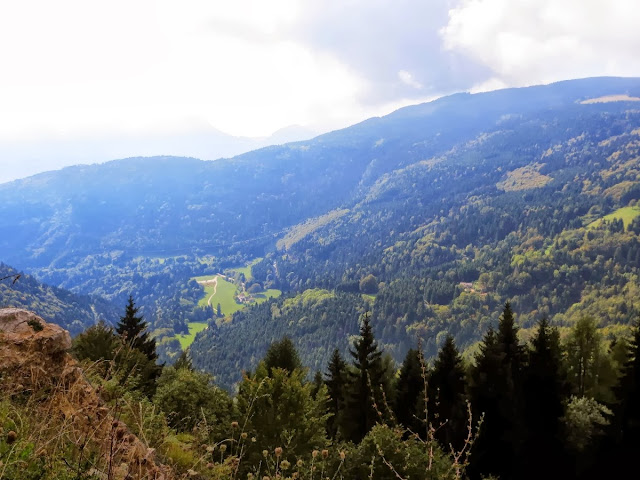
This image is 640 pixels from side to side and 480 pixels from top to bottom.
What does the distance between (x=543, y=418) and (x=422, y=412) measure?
14.8 m

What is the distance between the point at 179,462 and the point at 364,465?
270 inches

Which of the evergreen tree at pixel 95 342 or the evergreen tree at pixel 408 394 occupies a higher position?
the evergreen tree at pixel 95 342

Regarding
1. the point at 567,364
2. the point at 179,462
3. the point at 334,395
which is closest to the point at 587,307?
the point at 567,364

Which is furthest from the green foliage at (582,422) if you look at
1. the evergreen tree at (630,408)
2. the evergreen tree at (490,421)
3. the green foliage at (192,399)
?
the green foliage at (192,399)

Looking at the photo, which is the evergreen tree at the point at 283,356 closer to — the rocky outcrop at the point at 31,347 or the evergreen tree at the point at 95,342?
the evergreen tree at the point at 95,342

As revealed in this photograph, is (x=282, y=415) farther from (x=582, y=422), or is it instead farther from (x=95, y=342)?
(x=582, y=422)

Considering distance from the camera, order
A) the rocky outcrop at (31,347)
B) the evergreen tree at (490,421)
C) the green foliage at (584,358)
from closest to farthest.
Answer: the rocky outcrop at (31,347), the evergreen tree at (490,421), the green foliage at (584,358)

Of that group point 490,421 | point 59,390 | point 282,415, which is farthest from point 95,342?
point 490,421

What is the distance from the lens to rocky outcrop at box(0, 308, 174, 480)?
5234 millimetres

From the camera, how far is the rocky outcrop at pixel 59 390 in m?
5.23

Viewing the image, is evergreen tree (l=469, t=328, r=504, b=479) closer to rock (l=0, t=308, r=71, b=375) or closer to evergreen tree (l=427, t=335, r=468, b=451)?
evergreen tree (l=427, t=335, r=468, b=451)

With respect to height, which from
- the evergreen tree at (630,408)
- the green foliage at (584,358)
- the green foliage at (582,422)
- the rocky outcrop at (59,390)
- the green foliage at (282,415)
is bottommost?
the green foliage at (584,358)

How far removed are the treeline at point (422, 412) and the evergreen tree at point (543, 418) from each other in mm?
63

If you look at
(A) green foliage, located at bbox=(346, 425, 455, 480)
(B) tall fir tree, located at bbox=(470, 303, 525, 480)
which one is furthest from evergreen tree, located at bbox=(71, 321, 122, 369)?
(B) tall fir tree, located at bbox=(470, 303, 525, 480)
